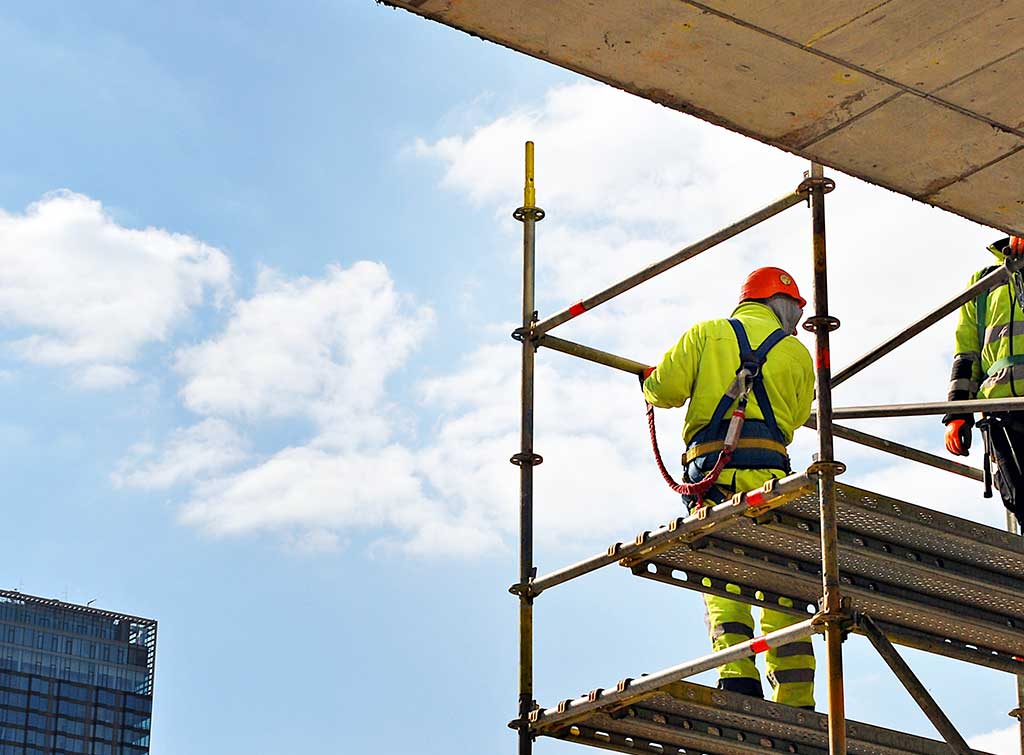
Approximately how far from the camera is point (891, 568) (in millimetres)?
7977

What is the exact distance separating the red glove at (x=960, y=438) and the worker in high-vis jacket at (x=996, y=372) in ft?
0.10

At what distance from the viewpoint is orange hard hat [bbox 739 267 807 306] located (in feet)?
32.5

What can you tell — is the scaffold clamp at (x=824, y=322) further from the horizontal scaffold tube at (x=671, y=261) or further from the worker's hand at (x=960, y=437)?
the worker's hand at (x=960, y=437)

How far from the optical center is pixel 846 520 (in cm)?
786

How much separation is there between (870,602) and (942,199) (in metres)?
2.23

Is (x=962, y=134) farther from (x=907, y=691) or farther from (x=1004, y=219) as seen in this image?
(x=907, y=691)

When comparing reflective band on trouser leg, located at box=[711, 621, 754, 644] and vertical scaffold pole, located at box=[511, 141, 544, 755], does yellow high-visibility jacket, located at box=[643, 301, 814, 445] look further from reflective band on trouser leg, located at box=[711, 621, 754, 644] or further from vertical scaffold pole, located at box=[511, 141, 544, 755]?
reflective band on trouser leg, located at box=[711, 621, 754, 644]

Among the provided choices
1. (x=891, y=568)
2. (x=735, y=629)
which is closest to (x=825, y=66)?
(x=891, y=568)

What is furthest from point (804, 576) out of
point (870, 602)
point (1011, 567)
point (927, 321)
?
point (927, 321)

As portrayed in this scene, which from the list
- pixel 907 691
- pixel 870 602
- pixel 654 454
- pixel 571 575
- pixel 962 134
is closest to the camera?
pixel 962 134

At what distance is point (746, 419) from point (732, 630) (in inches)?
42.7

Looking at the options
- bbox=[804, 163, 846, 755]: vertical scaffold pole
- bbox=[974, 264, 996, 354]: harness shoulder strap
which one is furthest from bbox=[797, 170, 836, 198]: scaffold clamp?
bbox=[974, 264, 996, 354]: harness shoulder strap

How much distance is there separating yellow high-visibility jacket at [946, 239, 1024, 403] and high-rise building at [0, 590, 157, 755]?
128 meters

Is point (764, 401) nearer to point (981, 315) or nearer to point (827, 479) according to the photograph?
point (981, 315)
